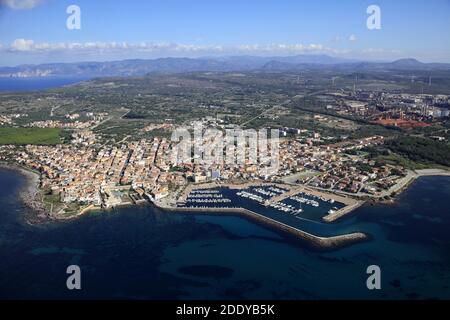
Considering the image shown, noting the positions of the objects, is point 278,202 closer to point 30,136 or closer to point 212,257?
point 212,257

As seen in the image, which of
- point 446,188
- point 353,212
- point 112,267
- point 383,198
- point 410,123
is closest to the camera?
point 112,267

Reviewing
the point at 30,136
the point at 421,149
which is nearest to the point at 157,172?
the point at 30,136

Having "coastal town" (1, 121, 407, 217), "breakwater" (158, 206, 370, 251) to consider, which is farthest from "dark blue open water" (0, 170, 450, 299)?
"coastal town" (1, 121, 407, 217)

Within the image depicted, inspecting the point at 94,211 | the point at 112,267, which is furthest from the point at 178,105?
the point at 112,267

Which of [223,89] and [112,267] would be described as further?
[223,89]

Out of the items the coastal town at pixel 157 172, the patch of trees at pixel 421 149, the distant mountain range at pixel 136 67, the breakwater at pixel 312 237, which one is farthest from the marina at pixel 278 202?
the distant mountain range at pixel 136 67

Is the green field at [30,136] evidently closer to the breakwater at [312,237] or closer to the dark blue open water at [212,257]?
the dark blue open water at [212,257]

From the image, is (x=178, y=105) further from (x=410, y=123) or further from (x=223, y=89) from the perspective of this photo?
(x=410, y=123)
